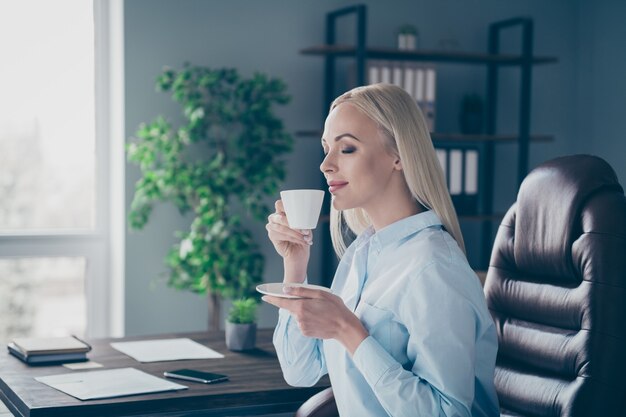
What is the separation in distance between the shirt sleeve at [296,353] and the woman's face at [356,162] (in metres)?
0.35

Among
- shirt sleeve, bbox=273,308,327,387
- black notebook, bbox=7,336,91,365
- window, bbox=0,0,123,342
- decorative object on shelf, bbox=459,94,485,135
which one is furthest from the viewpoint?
decorative object on shelf, bbox=459,94,485,135

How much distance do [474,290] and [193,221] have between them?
2.52 metres

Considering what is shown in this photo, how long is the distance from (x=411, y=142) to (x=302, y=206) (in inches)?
9.9

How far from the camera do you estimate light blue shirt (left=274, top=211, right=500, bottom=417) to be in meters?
1.43

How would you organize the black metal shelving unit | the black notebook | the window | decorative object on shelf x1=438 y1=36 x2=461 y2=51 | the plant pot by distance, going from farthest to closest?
decorative object on shelf x1=438 y1=36 x2=461 y2=51 < the black metal shelving unit < the window < the plant pot < the black notebook

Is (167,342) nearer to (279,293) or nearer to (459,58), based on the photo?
(279,293)

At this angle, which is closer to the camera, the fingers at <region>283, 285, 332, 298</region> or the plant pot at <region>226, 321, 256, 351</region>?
the fingers at <region>283, 285, 332, 298</region>

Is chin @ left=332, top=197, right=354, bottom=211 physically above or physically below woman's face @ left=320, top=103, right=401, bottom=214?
below

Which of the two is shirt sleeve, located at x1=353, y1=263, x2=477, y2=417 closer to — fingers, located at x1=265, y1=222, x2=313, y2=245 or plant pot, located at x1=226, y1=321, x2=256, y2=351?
fingers, located at x1=265, y1=222, x2=313, y2=245

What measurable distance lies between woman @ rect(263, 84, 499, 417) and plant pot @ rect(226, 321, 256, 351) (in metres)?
0.51

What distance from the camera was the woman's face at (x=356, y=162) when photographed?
162 centimetres

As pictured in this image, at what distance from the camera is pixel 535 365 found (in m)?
1.86

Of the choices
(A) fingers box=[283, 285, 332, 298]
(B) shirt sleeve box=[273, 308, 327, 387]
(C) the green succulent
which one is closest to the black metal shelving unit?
(C) the green succulent

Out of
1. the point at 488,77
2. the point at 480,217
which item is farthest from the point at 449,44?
the point at 480,217
